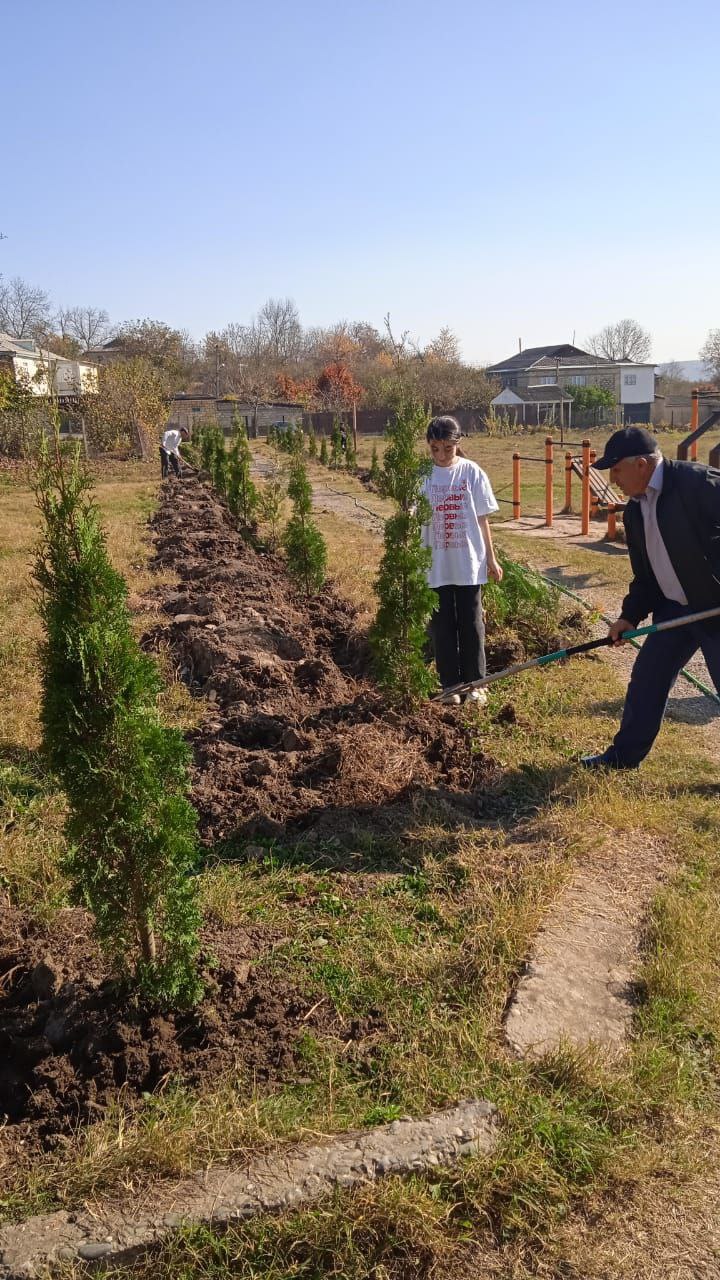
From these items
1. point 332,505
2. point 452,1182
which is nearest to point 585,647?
point 452,1182

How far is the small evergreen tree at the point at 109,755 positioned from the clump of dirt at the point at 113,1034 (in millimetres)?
124

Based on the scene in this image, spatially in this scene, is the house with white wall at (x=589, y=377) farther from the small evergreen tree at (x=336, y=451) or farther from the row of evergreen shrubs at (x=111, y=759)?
the row of evergreen shrubs at (x=111, y=759)

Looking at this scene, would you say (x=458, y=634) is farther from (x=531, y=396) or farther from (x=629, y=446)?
(x=531, y=396)

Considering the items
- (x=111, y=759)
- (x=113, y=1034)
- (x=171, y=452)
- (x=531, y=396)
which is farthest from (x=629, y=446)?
(x=531, y=396)

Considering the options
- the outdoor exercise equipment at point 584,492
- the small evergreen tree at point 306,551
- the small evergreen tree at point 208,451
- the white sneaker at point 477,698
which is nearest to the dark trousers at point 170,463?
the small evergreen tree at point 208,451

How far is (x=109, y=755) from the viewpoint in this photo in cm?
278

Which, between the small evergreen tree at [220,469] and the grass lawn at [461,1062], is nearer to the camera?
the grass lawn at [461,1062]

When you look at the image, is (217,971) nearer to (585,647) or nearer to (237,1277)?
(237,1277)

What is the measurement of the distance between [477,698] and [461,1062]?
3.18 m

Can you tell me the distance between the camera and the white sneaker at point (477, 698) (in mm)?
5746

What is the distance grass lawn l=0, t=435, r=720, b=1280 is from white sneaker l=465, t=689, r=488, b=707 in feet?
2.32

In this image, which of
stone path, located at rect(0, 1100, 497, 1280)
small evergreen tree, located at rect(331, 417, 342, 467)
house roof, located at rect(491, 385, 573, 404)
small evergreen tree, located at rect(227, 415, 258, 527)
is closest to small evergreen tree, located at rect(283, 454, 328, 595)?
small evergreen tree, located at rect(227, 415, 258, 527)

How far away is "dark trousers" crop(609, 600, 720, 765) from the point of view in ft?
15.2

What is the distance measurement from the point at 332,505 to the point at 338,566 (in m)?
8.77
